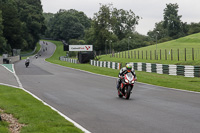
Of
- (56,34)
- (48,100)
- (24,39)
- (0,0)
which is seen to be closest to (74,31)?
(56,34)

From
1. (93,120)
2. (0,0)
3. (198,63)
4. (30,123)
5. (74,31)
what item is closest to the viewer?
(30,123)

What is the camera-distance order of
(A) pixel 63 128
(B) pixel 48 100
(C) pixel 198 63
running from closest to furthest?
Answer: (A) pixel 63 128
(B) pixel 48 100
(C) pixel 198 63

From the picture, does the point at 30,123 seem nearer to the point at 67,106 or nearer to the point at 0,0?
the point at 67,106

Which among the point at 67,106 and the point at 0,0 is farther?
the point at 0,0

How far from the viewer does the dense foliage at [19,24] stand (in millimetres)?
101875

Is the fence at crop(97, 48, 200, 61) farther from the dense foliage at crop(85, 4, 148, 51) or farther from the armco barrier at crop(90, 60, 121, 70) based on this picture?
the dense foliage at crop(85, 4, 148, 51)

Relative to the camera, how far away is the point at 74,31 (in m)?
164

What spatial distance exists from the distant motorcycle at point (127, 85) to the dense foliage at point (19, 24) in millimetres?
73317

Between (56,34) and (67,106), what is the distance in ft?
534

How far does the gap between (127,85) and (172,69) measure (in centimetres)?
1650

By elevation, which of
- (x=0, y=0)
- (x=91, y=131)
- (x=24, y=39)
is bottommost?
(x=91, y=131)

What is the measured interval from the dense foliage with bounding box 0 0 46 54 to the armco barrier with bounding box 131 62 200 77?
56.1 metres

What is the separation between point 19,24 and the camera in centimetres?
10531

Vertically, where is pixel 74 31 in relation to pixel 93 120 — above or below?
above
